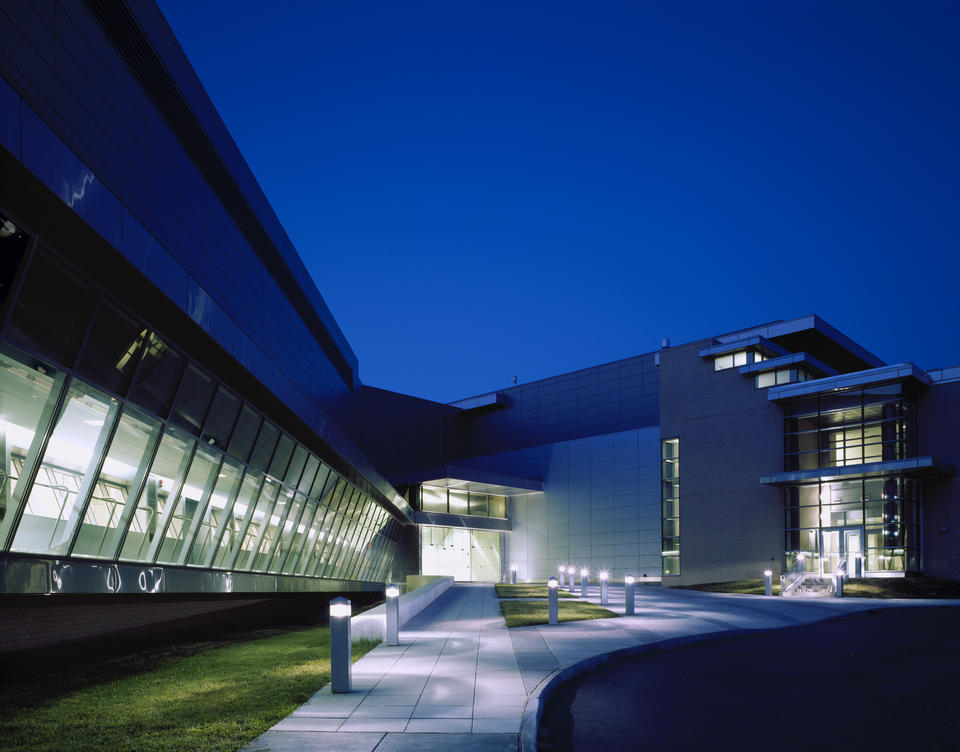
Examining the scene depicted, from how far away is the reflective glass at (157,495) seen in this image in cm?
1241

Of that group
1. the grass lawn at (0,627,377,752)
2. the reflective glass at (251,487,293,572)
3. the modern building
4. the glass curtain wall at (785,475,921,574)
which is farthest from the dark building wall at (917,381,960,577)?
the grass lawn at (0,627,377,752)

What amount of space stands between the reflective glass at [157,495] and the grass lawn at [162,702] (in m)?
1.97

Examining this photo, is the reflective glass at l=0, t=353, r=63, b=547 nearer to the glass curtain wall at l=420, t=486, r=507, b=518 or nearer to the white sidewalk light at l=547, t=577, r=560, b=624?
the white sidewalk light at l=547, t=577, r=560, b=624

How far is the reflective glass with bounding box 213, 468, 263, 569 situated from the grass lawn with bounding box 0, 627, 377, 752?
7.16ft

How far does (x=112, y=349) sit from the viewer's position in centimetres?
1045

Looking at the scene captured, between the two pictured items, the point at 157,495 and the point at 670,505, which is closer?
the point at 157,495

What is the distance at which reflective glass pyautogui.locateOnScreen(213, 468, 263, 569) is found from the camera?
16.5m

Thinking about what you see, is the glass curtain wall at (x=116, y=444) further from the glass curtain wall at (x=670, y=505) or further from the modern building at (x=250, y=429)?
the glass curtain wall at (x=670, y=505)

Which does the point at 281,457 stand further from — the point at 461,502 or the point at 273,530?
the point at 461,502

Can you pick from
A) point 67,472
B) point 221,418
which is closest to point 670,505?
point 221,418

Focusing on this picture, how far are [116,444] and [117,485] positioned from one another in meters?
0.70

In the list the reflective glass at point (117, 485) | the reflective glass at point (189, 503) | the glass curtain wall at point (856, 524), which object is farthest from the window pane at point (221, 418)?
the glass curtain wall at point (856, 524)

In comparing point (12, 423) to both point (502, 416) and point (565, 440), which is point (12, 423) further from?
point (502, 416)

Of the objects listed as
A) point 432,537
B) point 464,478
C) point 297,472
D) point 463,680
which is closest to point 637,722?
point 463,680
